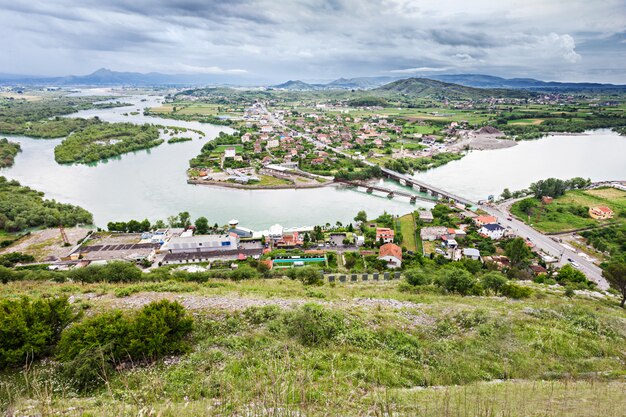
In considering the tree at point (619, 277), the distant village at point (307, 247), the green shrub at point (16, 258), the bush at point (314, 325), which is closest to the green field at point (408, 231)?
the distant village at point (307, 247)

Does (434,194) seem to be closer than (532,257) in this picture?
No

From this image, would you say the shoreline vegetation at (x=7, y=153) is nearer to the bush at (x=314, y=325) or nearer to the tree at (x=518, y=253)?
the bush at (x=314, y=325)

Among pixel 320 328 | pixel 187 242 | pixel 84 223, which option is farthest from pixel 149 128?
pixel 320 328

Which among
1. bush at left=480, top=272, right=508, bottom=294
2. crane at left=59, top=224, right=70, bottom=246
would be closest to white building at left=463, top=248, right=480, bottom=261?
bush at left=480, top=272, right=508, bottom=294

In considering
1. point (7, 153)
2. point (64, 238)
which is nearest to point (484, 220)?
point (64, 238)

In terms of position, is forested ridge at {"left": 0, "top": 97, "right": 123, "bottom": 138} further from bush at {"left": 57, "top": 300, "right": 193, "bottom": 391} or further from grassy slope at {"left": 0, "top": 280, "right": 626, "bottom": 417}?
bush at {"left": 57, "top": 300, "right": 193, "bottom": 391}

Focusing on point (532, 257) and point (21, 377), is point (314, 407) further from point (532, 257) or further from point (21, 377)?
point (532, 257)

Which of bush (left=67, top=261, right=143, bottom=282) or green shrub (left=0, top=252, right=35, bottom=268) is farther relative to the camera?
green shrub (left=0, top=252, right=35, bottom=268)
